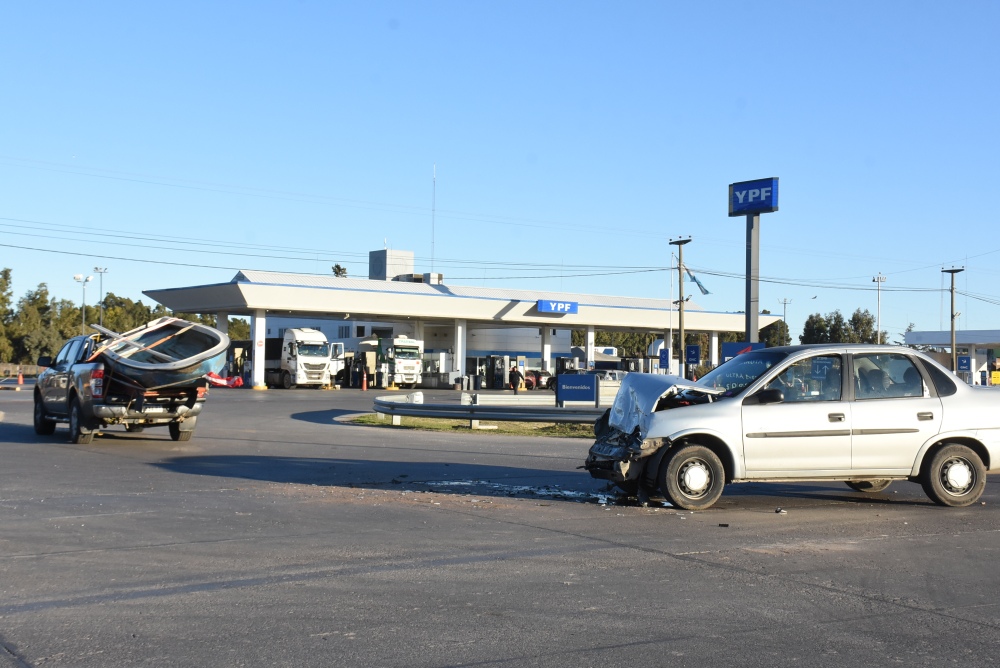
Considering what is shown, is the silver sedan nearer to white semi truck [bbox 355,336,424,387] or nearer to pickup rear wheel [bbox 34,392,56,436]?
pickup rear wheel [bbox 34,392,56,436]

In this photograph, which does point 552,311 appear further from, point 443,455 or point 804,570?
point 804,570

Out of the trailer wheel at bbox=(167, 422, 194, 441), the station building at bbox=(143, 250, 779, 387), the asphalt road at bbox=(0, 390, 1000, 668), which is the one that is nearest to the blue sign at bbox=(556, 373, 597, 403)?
the trailer wheel at bbox=(167, 422, 194, 441)

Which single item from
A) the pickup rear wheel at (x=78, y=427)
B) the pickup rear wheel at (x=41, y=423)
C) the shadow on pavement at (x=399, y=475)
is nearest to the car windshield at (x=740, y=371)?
the shadow on pavement at (x=399, y=475)

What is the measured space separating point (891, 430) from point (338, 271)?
119 metres

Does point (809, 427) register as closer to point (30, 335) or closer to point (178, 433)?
point (178, 433)

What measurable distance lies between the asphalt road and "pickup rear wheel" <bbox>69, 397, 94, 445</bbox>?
4.96 m

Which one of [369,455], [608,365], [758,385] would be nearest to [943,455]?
[758,385]

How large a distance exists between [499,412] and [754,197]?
38.4 feet

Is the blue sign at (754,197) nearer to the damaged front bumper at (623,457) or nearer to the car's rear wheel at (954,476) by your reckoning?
the car's rear wheel at (954,476)

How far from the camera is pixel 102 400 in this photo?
17641 mm

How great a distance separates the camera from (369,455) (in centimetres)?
1691

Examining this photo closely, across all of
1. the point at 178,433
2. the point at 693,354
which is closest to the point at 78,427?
the point at 178,433

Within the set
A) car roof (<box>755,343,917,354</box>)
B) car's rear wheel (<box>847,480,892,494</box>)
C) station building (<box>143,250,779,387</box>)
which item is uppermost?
station building (<box>143,250,779,387</box>)

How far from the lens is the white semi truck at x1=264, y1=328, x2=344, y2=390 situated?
56.9 m
